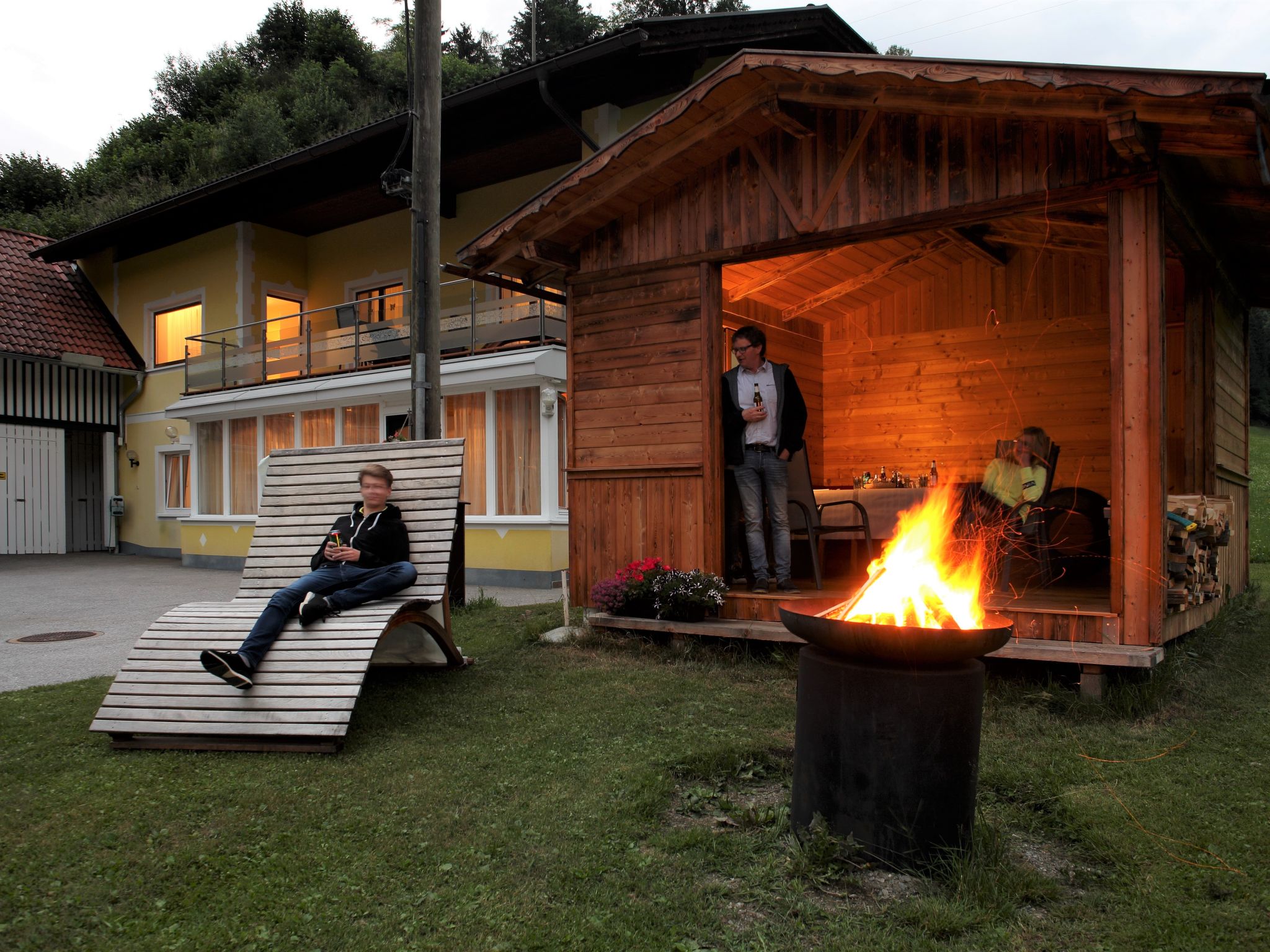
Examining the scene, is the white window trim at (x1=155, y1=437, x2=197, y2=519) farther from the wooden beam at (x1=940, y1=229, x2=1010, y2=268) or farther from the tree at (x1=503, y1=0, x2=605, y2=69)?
the tree at (x1=503, y1=0, x2=605, y2=69)

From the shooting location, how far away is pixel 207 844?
3102 millimetres

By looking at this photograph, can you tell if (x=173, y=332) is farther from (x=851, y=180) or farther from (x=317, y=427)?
(x=851, y=180)

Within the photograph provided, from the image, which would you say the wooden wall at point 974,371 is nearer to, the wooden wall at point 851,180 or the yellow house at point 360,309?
the yellow house at point 360,309

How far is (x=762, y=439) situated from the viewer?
6.33 metres

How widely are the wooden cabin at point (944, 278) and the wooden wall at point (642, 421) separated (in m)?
0.02

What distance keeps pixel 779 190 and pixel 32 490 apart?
17.3m

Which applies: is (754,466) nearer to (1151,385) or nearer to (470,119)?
(1151,385)

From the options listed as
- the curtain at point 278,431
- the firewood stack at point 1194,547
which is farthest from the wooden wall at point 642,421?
the curtain at point 278,431

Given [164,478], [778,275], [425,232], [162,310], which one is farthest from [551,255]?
[162,310]

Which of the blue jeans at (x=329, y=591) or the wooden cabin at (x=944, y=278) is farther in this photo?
the wooden cabin at (x=944, y=278)

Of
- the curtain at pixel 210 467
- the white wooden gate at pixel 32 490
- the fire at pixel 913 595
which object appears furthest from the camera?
the white wooden gate at pixel 32 490

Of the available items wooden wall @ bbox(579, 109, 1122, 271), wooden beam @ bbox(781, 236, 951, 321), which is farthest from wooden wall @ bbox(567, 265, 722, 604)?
wooden beam @ bbox(781, 236, 951, 321)

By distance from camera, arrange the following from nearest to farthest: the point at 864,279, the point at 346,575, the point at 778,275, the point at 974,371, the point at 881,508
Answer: the point at 346,575 < the point at 881,508 < the point at 778,275 < the point at 864,279 < the point at 974,371

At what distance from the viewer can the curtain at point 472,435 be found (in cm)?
1282
